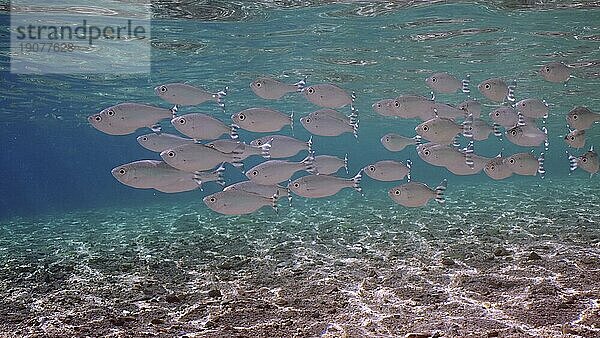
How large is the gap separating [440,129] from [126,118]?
5481 millimetres

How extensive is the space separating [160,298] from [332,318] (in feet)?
11.2

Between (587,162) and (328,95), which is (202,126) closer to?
(328,95)

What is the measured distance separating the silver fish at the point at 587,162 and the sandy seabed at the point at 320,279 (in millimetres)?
1872

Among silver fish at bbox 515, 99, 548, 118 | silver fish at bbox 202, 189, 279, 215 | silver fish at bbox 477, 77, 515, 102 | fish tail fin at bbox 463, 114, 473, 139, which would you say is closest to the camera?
silver fish at bbox 202, 189, 279, 215

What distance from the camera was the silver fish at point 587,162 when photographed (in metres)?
8.80

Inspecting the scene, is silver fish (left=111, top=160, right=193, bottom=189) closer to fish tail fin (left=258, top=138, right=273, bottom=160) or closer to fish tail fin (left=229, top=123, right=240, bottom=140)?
fish tail fin (left=229, top=123, right=240, bottom=140)

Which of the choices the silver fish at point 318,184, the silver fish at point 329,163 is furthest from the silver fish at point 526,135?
the silver fish at point 318,184

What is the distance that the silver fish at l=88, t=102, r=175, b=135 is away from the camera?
7.02 metres

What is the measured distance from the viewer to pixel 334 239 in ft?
43.4

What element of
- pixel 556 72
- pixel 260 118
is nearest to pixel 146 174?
pixel 260 118

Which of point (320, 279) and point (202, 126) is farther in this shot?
point (320, 279)

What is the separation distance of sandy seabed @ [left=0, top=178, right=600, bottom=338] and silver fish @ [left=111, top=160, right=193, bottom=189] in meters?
2.15

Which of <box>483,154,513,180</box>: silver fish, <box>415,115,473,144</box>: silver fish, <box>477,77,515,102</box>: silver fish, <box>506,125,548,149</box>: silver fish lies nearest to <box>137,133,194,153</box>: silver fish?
<box>415,115,473,144</box>: silver fish

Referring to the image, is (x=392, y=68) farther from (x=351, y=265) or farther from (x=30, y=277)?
(x=30, y=277)
